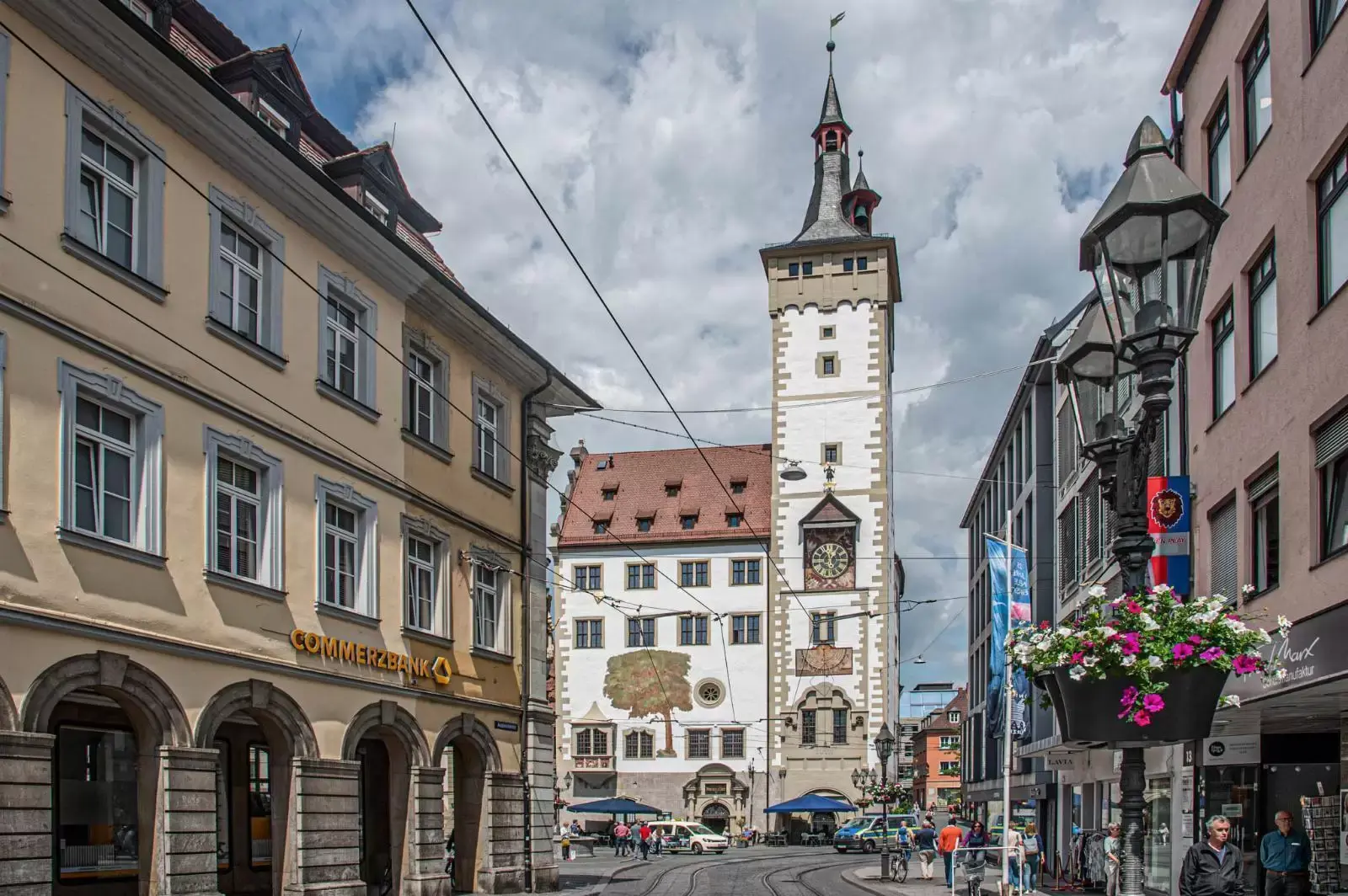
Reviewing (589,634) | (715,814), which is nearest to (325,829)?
(715,814)

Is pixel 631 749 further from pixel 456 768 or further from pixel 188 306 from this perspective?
pixel 188 306

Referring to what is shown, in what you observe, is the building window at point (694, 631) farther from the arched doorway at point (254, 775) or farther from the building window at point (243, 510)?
the building window at point (243, 510)

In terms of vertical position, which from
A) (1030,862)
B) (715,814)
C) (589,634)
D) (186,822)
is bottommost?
(715,814)

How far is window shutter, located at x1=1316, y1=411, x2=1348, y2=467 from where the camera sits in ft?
48.2

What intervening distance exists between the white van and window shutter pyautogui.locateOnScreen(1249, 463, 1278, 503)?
42956 mm

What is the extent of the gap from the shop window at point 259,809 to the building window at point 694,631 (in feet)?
162

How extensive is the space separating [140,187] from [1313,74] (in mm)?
12723

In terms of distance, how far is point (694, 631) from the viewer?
71.7m

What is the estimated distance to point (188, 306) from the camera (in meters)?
17.2

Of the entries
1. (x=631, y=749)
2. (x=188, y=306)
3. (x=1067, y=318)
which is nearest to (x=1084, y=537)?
(x=1067, y=318)

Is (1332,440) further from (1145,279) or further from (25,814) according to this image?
(25,814)

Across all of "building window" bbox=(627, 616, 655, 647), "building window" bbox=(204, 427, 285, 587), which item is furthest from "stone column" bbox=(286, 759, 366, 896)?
"building window" bbox=(627, 616, 655, 647)

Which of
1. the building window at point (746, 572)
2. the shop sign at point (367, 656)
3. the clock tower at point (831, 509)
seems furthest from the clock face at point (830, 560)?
the shop sign at point (367, 656)

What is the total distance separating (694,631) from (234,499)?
54510 mm
